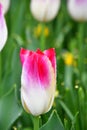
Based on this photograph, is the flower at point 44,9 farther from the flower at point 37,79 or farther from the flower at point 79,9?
the flower at point 37,79

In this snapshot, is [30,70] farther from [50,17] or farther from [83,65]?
[83,65]

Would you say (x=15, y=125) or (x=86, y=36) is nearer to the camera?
(x=15, y=125)

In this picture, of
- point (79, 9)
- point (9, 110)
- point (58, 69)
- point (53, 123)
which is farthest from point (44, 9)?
point (53, 123)

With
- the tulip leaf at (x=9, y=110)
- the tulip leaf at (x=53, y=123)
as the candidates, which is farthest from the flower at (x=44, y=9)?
the tulip leaf at (x=53, y=123)

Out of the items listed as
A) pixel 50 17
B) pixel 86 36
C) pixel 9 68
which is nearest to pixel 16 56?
pixel 9 68

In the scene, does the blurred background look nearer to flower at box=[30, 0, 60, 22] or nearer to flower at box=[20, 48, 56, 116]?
flower at box=[30, 0, 60, 22]

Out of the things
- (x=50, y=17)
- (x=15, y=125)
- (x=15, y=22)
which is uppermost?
(x=15, y=22)

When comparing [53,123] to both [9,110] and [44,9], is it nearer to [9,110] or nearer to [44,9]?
[9,110]
